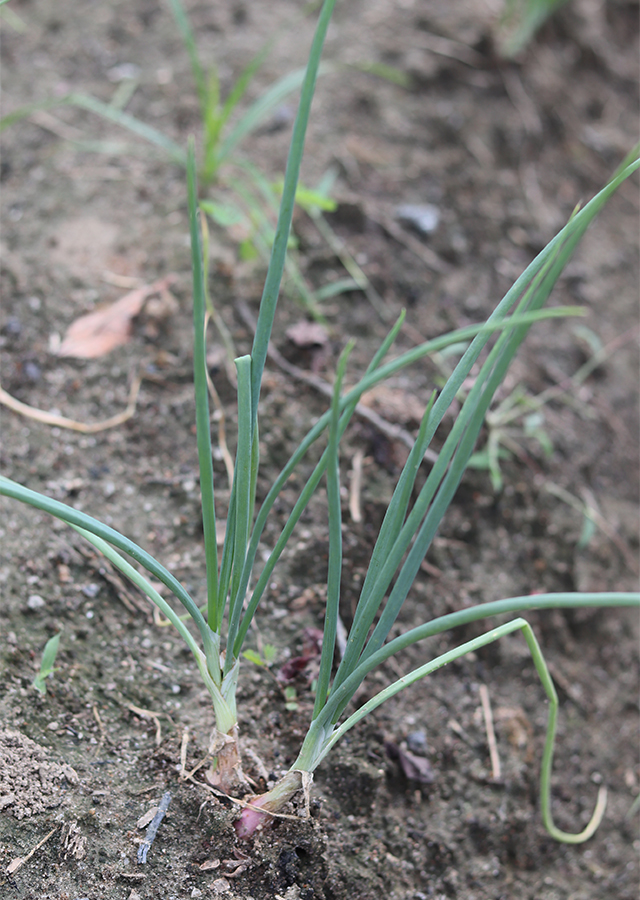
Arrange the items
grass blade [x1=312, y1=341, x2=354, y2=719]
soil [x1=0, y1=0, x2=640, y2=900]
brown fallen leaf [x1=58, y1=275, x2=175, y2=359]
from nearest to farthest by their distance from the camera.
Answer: grass blade [x1=312, y1=341, x2=354, y2=719]
soil [x1=0, y1=0, x2=640, y2=900]
brown fallen leaf [x1=58, y1=275, x2=175, y2=359]

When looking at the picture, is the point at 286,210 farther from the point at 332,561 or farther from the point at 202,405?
the point at 332,561

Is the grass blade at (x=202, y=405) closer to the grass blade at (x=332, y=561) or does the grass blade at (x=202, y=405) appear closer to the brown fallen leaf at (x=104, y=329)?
the grass blade at (x=332, y=561)

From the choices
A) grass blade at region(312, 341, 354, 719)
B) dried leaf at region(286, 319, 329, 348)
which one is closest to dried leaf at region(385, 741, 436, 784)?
grass blade at region(312, 341, 354, 719)

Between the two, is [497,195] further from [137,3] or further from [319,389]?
[137,3]

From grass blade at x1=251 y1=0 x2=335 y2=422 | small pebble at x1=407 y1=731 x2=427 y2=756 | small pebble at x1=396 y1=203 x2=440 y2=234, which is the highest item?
grass blade at x1=251 y1=0 x2=335 y2=422

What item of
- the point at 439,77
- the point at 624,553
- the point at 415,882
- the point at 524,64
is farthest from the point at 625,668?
the point at 524,64

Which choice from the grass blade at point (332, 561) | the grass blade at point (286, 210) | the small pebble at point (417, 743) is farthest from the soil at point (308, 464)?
the grass blade at point (286, 210)

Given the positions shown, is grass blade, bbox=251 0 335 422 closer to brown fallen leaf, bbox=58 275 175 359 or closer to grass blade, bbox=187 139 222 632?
grass blade, bbox=187 139 222 632
